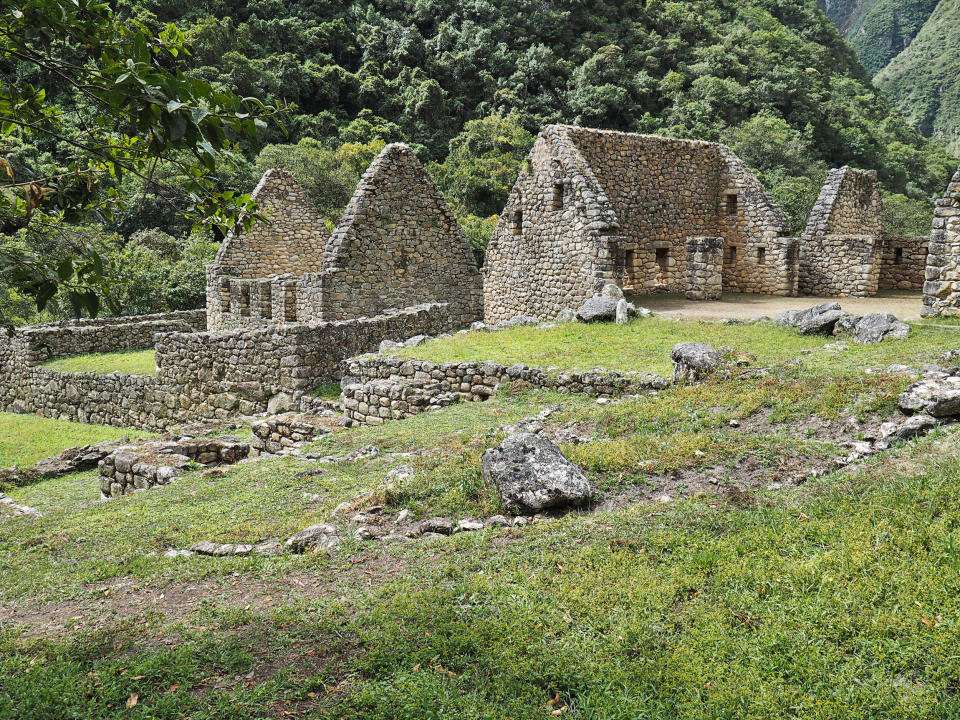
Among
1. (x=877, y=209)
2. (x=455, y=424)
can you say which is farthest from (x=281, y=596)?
(x=877, y=209)

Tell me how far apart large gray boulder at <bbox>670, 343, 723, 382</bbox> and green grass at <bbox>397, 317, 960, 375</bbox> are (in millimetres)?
490


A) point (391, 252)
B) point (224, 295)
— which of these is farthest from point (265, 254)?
point (391, 252)

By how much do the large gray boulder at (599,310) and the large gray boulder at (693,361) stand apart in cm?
383

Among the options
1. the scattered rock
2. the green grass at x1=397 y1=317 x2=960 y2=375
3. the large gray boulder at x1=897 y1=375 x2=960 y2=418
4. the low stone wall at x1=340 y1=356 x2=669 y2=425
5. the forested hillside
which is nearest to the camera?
the scattered rock

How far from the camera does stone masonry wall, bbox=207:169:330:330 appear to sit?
17062 mm

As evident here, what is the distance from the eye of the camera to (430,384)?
988 cm

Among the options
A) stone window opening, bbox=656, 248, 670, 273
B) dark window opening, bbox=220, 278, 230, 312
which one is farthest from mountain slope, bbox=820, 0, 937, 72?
dark window opening, bbox=220, 278, 230, 312

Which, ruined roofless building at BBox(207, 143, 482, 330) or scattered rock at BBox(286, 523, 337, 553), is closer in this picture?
scattered rock at BBox(286, 523, 337, 553)

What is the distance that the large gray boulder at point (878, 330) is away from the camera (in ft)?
28.5

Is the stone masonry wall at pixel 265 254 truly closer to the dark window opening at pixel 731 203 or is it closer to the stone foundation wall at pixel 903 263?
the dark window opening at pixel 731 203

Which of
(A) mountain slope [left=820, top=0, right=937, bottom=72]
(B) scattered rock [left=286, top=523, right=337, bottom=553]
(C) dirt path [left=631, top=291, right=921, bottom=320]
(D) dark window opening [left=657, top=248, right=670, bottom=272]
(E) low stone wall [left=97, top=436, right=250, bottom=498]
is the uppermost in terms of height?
(A) mountain slope [left=820, top=0, right=937, bottom=72]

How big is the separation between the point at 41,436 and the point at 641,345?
36.5 feet

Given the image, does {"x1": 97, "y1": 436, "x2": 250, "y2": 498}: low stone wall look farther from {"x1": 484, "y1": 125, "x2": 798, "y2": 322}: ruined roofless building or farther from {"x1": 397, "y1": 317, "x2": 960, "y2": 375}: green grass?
{"x1": 484, "y1": 125, "x2": 798, "y2": 322}: ruined roofless building

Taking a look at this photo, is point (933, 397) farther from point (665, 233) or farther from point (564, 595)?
point (665, 233)
